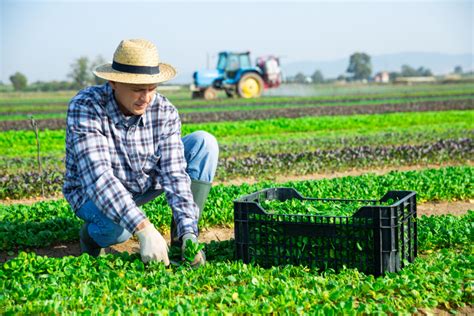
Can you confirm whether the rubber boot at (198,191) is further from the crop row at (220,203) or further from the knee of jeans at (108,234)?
the crop row at (220,203)

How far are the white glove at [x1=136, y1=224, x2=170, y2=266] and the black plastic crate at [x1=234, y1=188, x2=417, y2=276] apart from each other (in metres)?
0.58

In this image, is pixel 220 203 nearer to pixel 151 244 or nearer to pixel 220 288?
pixel 151 244

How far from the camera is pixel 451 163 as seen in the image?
11211 millimetres

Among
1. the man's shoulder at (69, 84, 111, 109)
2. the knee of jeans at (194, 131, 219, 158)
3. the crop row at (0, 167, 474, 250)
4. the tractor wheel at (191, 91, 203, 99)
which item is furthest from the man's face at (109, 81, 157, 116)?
the tractor wheel at (191, 91, 203, 99)

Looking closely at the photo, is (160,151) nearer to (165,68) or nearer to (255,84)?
(165,68)

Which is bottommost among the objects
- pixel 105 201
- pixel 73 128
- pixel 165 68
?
pixel 105 201

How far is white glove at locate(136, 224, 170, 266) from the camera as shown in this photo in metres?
3.97

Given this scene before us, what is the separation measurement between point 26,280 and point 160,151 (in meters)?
1.31

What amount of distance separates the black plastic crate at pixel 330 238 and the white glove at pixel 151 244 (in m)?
0.58

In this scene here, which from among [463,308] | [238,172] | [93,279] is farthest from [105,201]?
[238,172]

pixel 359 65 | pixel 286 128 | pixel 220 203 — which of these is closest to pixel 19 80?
pixel 286 128

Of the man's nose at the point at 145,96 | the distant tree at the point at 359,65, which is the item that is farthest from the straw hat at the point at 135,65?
the distant tree at the point at 359,65

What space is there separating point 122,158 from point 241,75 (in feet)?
94.0

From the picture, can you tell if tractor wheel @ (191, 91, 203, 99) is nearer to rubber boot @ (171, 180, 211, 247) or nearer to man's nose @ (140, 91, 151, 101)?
rubber boot @ (171, 180, 211, 247)
